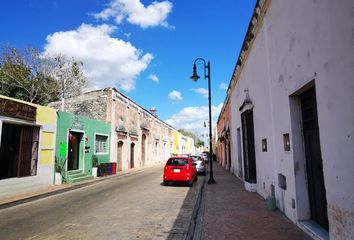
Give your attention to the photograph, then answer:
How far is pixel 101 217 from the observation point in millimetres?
8242

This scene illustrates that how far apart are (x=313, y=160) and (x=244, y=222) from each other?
7.90 feet

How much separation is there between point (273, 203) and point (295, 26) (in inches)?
202

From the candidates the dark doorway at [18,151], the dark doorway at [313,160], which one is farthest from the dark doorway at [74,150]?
the dark doorway at [313,160]

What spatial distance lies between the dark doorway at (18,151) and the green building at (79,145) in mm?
1792

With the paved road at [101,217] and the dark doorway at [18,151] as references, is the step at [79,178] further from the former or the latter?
the paved road at [101,217]

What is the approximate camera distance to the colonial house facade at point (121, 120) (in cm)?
2539

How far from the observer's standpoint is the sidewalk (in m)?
6.26

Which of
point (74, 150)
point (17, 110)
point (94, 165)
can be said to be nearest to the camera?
point (17, 110)

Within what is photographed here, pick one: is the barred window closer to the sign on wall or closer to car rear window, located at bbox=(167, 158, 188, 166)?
car rear window, located at bbox=(167, 158, 188, 166)

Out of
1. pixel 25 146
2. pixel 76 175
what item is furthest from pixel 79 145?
pixel 25 146

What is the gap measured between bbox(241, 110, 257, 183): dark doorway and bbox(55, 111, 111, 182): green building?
10.0 metres

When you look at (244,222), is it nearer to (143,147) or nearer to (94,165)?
(94,165)

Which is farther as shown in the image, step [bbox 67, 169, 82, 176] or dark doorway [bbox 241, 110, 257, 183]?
step [bbox 67, 169, 82, 176]

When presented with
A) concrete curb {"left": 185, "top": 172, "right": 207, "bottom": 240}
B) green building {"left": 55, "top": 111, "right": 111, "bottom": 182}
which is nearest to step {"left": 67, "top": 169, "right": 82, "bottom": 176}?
green building {"left": 55, "top": 111, "right": 111, "bottom": 182}
